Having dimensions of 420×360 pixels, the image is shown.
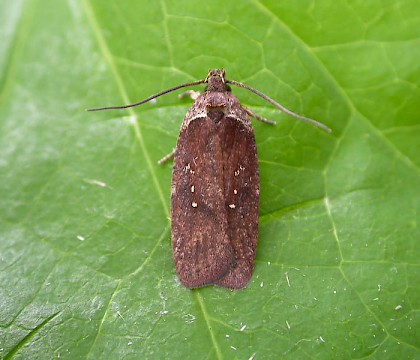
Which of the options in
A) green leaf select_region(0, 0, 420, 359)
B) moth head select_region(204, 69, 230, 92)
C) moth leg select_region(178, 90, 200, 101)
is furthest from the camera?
moth leg select_region(178, 90, 200, 101)

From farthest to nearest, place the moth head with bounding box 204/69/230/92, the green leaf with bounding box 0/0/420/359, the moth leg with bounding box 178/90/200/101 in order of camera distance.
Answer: the moth leg with bounding box 178/90/200/101
the moth head with bounding box 204/69/230/92
the green leaf with bounding box 0/0/420/359

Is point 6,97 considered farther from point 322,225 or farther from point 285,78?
point 322,225

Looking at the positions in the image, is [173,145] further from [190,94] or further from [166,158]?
[190,94]

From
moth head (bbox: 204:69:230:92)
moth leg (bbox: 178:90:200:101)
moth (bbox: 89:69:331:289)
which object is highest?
moth head (bbox: 204:69:230:92)

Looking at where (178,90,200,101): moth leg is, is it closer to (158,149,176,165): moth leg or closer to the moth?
the moth

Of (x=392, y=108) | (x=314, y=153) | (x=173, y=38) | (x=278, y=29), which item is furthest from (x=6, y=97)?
(x=392, y=108)

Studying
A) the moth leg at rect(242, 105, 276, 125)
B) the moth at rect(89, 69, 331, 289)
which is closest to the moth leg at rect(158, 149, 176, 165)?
the moth at rect(89, 69, 331, 289)
